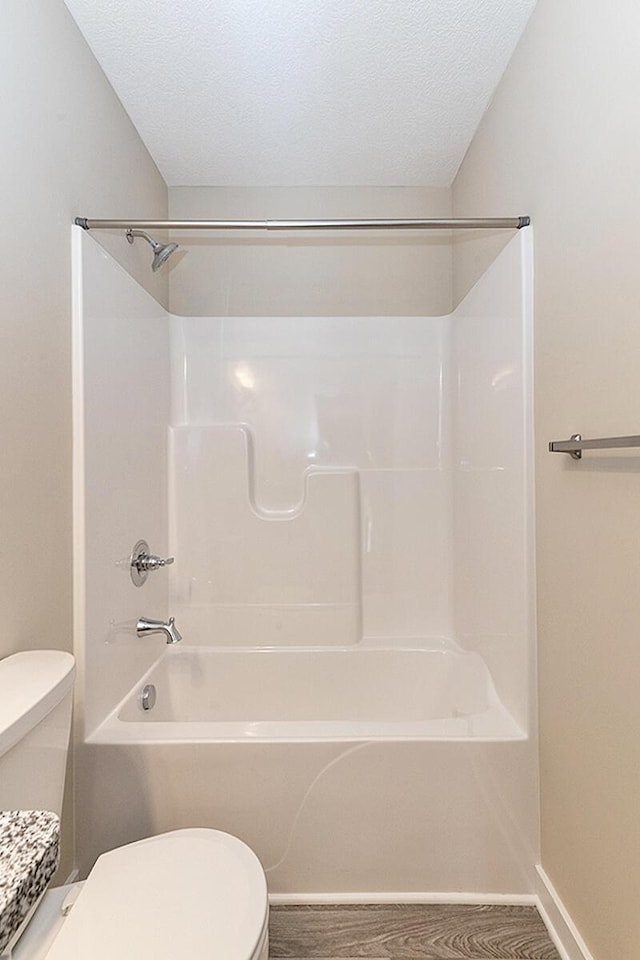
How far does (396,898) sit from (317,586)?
122 centimetres

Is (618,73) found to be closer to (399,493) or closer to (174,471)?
(399,493)

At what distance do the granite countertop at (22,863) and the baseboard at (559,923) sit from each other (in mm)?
1437

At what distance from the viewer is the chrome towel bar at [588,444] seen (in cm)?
116

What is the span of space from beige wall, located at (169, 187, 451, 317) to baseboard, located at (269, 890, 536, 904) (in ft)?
Result: 7.05

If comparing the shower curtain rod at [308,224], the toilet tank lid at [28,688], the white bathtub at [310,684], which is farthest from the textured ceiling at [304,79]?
the white bathtub at [310,684]

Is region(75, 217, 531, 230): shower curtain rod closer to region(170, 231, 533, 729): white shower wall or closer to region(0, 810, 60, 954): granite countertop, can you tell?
region(170, 231, 533, 729): white shower wall

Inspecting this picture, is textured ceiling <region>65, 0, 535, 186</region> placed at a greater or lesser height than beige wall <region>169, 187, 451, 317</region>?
greater

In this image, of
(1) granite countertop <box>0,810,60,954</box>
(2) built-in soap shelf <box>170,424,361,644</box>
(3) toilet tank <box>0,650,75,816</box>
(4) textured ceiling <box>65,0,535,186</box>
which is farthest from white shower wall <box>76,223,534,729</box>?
(1) granite countertop <box>0,810,60,954</box>

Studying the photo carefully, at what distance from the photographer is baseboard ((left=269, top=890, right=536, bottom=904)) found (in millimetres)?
1800

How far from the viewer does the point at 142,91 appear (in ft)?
7.11

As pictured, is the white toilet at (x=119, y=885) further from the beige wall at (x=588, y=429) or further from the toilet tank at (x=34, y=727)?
the beige wall at (x=588, y=429)

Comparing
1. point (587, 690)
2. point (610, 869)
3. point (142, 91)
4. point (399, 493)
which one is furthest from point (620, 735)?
point (142, 91)

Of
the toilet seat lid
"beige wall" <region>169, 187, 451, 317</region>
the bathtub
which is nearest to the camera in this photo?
the toilet seat lid

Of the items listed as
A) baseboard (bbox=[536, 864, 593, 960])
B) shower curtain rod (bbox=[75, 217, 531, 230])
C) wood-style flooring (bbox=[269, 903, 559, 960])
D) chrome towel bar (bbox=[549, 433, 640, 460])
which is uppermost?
shower curtain rod (bbox=[75, 217, 531, 230])
